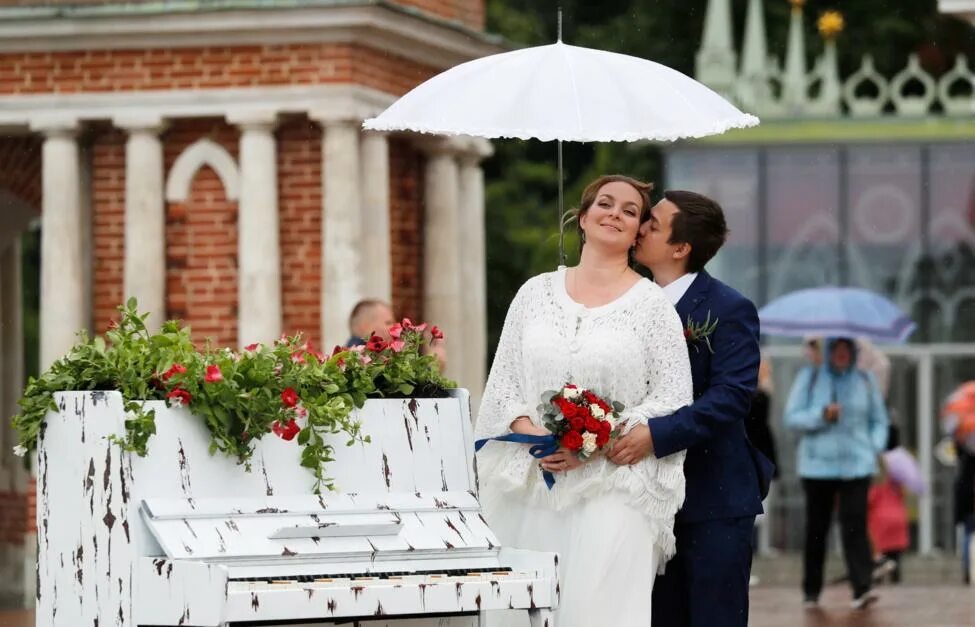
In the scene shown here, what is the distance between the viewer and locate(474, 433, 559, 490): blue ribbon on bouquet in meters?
7.60

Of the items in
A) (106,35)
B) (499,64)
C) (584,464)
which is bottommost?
(584,464)

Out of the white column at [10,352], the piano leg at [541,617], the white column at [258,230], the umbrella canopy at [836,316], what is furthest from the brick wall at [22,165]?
the piano leg at [541,617]

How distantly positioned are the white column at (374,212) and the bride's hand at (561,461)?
880 centimetres

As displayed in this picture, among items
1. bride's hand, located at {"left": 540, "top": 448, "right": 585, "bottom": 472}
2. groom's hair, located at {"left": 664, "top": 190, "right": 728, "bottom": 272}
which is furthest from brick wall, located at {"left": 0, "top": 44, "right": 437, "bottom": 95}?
bride's hand, located at {"left": 540, "top": 448, "right": 585, "bottom": 472}

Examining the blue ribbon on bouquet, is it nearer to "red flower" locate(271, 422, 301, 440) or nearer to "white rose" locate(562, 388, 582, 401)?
"white rose" locate(562, 388, 582, 401)

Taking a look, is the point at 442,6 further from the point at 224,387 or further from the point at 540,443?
the point at 224,387

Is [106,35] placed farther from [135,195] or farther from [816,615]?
[816,615]

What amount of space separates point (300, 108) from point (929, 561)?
33.6 feet

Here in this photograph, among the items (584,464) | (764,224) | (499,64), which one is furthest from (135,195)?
(764,224)

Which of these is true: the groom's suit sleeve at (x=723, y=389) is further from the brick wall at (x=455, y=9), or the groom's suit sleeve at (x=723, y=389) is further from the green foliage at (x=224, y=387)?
the brick wall at (x=455, y=9)

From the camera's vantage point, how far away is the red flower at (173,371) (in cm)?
730

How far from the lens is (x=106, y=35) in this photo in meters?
16.5

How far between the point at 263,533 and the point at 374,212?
30.6 ft

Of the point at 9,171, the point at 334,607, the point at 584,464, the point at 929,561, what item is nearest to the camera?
the point at 334,607
